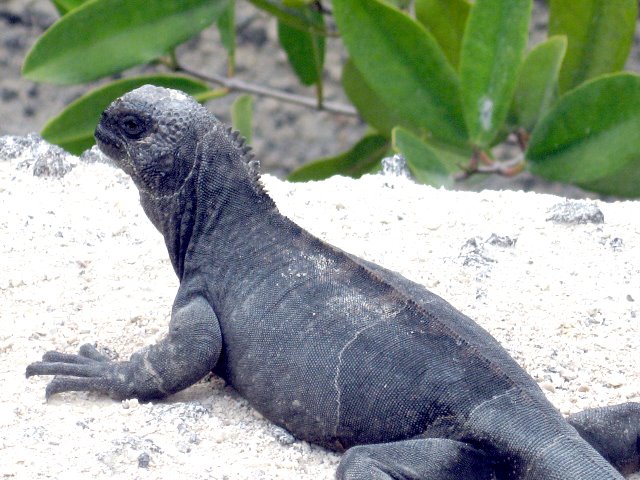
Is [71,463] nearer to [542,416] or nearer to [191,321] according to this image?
[191,321]

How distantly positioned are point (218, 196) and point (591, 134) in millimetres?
2247

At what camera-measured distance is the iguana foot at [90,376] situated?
10.1 ft

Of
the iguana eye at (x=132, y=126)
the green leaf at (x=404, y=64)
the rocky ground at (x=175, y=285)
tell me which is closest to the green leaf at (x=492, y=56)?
the green leaf at (x=404, y=64)

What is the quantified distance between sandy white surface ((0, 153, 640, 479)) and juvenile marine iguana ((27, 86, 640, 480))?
137mm

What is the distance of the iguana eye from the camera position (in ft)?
11.0

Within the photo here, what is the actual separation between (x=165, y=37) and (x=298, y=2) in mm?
729

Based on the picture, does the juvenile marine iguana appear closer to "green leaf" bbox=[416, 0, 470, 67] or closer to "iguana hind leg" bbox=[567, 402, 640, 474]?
"iguana hind leg" bbox=[567, 402, 640, 474]

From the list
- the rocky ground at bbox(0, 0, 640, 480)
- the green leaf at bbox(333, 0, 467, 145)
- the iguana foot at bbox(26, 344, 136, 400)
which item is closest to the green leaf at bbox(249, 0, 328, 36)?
the green leaf at bbox(333, 0, 467, 145)

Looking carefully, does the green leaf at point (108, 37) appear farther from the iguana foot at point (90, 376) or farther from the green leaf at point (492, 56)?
the iguana foot at point (90, 376)

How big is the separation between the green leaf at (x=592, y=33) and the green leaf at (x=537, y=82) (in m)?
0.23

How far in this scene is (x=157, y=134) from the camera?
3.32 m

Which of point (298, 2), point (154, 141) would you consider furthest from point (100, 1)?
point (154, 141)

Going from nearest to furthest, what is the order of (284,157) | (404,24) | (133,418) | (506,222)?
(133,418) → (506,222) → (404,24) → (284,157)

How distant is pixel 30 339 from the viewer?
3.38m
